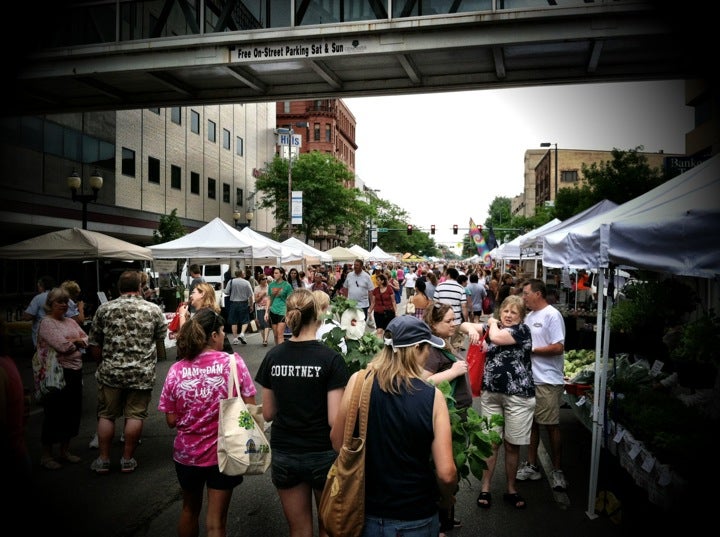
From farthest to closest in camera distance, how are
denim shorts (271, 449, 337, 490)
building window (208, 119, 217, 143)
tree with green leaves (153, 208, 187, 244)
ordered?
building window (208, 119, 217, 143), tree with green leaves (153, 208, 187, 244), denim shorts (271, 449, 337, 490)

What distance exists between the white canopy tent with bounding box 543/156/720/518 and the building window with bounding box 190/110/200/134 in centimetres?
3350

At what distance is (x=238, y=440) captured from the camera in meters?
3.52

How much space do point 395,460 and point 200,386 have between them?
1.62 metres

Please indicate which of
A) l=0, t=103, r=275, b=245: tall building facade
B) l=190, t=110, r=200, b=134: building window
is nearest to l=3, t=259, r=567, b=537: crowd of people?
l=0, t=103, r=275, b=245: tall building facade

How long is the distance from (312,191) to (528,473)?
1681 inches

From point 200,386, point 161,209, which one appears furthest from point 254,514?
point 161,209

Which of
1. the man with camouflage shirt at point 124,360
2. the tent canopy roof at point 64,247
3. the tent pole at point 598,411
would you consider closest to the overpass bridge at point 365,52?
the tent canopy roof at point 64,247

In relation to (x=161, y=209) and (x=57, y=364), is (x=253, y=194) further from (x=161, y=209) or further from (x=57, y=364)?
(x=57, y=364)

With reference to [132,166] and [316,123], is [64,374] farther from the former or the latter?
[316,123]

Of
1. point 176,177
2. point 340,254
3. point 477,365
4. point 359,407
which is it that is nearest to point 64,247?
point 477,365

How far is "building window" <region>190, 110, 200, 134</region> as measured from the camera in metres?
35.3

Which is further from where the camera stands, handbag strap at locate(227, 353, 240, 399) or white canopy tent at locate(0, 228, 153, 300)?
white canopy tent at locate(0, 228, 153, 300)

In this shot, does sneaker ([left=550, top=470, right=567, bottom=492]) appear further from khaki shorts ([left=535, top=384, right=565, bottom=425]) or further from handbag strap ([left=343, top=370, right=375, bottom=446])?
handbag strap ([left=343, top=370, right=375, bottom=446])

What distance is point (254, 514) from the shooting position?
4.80 m
